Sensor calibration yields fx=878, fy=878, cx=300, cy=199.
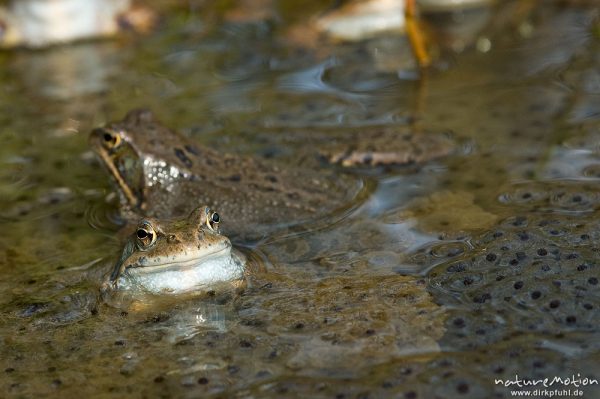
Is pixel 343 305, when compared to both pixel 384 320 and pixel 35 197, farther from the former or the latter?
pixel 35 197

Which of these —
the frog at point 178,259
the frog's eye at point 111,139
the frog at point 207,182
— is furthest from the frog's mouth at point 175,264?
the frog's eye at point 111,139

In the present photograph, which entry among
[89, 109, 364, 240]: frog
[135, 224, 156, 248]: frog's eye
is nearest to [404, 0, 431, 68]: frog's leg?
[89, 109, 364, 240]: frog

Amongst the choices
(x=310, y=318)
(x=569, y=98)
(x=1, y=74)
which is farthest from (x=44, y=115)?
(x=569, y=98)

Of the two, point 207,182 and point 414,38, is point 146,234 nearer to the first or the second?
point 207,182

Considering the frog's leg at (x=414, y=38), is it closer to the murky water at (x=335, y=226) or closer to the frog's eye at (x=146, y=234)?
the murky water at (x=335, y=226)

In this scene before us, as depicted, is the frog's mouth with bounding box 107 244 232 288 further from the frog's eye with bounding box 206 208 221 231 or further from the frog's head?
the frog's head

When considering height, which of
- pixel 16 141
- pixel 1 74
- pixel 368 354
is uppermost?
pixel 1 74

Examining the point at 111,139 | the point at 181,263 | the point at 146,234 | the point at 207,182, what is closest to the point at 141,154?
the point at 111,139

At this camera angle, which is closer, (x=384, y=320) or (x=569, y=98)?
(x=384, y=320)
